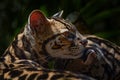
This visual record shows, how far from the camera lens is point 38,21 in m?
4.08

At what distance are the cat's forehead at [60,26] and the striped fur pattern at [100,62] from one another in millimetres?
175

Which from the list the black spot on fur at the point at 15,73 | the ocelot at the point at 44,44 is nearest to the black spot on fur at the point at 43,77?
the black spot on fur at the point at 15,73

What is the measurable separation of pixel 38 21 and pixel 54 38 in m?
0.14

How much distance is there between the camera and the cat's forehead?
13.5 feet

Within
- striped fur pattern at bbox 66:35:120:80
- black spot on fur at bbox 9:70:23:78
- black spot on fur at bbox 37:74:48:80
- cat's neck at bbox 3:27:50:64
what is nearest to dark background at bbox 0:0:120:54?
striped fur pattern at bbox 66:35:120:80

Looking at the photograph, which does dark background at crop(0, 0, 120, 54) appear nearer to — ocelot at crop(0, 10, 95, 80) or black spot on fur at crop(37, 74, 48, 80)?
ocelot at crop(0, 10, 95, 80)

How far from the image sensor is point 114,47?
4395 mm

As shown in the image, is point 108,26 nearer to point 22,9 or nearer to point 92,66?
point 22,9

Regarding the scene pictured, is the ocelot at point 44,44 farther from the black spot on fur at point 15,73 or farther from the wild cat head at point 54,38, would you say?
the black spot on fur at point 15,73

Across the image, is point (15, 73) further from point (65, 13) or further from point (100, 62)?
point (65, 13)

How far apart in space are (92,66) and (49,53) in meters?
0.27

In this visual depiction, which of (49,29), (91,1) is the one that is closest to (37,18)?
(49,29)

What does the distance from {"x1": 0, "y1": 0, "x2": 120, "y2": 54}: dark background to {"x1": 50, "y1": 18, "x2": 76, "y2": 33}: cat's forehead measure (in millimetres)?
Answer: 1574

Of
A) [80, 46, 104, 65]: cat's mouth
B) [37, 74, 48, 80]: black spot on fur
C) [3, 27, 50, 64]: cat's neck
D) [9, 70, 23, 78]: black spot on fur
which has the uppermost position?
[3, 27, 50, 64]: cat's neck
